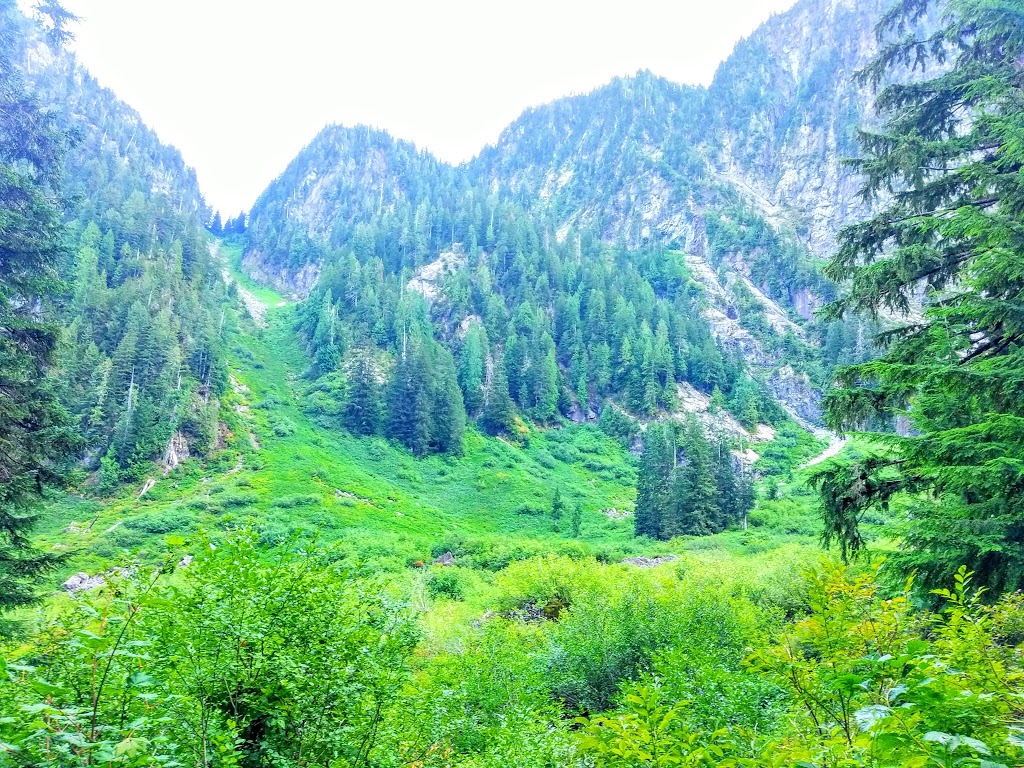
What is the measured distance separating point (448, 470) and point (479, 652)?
1865 inches

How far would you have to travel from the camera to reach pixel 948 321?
333 inches

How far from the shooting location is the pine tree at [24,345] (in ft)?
38.4

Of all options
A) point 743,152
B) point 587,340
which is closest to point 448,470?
point 587,340

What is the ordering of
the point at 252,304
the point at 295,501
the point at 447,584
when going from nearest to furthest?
the point at 447,584, the point at 295,501, the point at 252,304

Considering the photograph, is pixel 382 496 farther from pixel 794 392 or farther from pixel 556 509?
pixel 794 392

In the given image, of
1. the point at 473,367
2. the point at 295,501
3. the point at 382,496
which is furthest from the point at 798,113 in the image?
the point at 295,501

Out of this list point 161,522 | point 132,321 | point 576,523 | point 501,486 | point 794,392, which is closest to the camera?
point 161,522

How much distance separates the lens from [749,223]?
131 metres

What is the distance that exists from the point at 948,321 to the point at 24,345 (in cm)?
1900

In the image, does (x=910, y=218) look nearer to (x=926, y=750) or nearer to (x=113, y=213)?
(x=926, y=750)

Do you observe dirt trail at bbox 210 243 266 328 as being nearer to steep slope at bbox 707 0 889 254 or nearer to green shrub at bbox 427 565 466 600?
green shrub at bbox 427 565 466 600

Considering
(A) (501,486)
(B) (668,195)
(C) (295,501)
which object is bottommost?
(A) (501,486)

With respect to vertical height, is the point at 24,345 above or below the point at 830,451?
above

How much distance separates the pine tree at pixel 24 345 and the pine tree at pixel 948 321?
613 inches
